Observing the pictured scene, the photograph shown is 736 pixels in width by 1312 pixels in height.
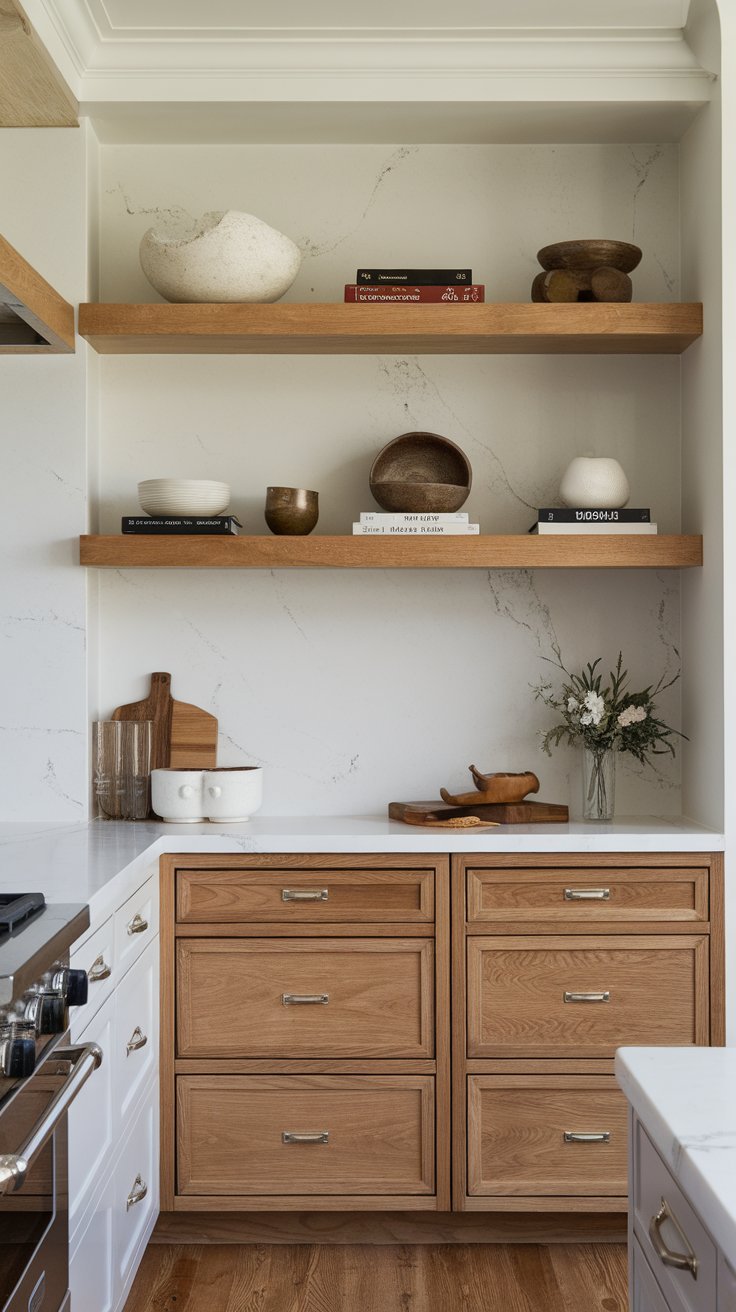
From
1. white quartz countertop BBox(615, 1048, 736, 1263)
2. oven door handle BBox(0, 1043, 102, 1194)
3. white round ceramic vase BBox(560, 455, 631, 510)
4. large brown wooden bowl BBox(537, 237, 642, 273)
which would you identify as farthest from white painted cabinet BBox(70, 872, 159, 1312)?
large brown wooden bowl BBox(537, 237, 642, 273)

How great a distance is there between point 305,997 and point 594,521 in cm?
129

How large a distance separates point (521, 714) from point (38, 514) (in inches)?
51.6

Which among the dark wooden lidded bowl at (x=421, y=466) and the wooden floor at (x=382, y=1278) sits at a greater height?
the dark wooden lidded bowl at (x=421, y=466)

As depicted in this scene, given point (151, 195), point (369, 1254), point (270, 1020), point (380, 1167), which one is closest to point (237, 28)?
point (151, 195)

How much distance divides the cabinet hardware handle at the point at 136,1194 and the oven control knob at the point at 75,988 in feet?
2.72

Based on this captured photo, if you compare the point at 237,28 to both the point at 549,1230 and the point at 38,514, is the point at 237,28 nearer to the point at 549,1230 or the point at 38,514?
the point at 38,514

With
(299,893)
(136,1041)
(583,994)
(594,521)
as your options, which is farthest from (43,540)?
(583,994)

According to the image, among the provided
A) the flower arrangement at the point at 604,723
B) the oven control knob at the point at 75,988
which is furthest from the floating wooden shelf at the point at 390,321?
the oven control knob at the point at 75,988

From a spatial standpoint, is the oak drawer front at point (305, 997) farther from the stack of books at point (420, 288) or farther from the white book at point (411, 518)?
the stack of books at point (420, 288)

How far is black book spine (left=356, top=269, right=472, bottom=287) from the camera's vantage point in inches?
112

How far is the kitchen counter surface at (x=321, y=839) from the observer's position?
2.48 meters

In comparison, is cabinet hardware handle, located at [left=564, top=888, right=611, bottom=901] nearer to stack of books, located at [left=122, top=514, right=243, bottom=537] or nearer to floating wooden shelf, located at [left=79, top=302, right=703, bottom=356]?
stack of books, located at [left=122, top=514, right=243, bottom=537]

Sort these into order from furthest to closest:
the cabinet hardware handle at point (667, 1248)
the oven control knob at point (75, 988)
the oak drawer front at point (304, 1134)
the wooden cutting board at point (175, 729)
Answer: the wooden cutting board at point (175, 729) → the oak drawer front at point (304, 1134) → the oven control knob at point (75, 988) → the cabinet hardware handle at point (667, 1248)

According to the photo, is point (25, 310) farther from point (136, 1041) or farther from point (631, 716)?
point (631, 716)
